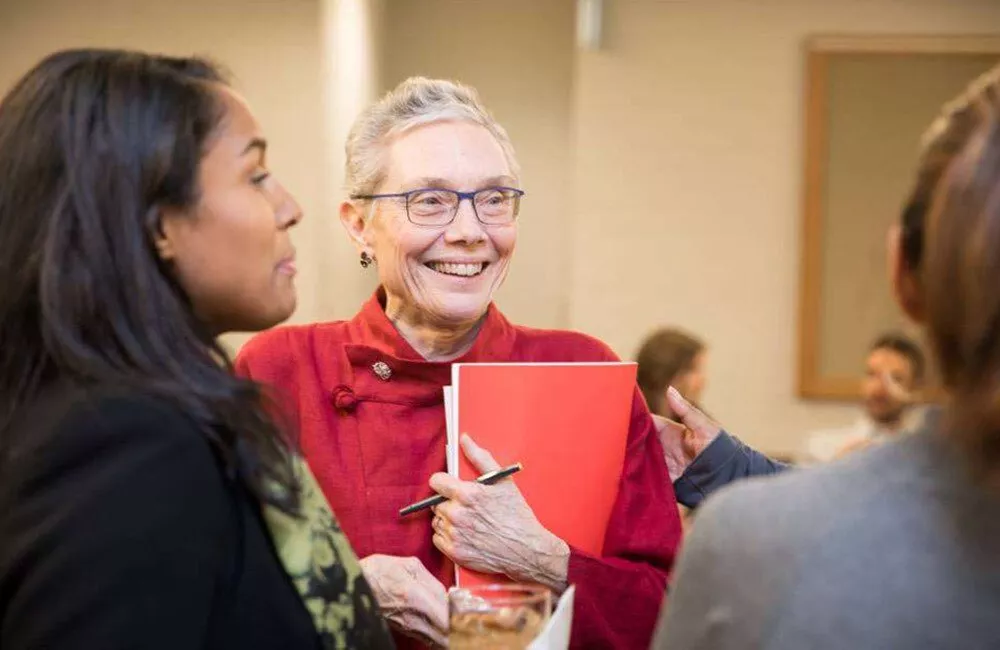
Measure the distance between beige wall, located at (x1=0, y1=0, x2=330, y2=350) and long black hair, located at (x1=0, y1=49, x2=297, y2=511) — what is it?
355 centimetres

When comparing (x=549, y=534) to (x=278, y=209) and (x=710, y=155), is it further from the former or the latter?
(x=710, y=155)

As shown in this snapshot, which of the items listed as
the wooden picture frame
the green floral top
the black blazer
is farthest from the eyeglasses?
the wooden picture frame

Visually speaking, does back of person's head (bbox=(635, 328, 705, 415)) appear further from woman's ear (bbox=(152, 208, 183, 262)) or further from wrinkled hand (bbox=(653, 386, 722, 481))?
woman's ear (bbox=(152, 208, 183, 262))

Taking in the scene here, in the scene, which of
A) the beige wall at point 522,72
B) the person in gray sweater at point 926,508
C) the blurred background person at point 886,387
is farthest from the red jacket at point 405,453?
the beige wall at point 522,72

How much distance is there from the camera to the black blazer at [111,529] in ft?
3.01

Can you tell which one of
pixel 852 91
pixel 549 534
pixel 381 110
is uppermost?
pixel 852 91

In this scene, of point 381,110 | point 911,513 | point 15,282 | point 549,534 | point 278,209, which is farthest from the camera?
point 381,110

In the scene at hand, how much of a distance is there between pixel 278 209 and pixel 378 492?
22.6 inches

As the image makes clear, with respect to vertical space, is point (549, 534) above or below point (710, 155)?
below

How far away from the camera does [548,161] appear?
5590mm

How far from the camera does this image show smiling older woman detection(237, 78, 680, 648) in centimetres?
157

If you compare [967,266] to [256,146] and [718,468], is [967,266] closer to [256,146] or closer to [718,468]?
[256,146]

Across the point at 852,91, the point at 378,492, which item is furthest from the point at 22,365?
the point at 852,91

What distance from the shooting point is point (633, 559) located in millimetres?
1677
